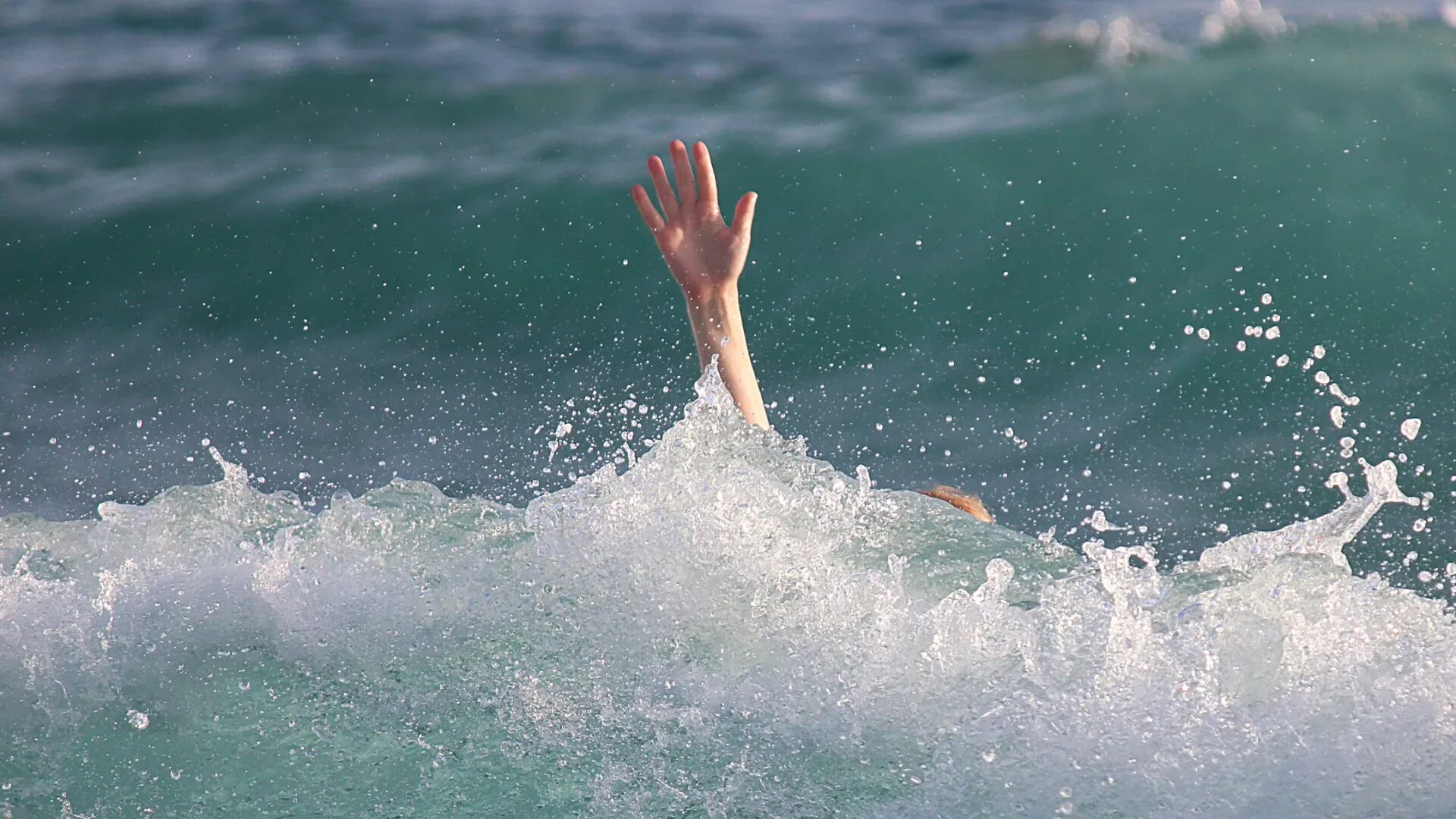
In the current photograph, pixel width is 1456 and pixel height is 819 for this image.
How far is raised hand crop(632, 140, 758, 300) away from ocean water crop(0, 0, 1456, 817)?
29cm

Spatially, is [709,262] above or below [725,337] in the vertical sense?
above

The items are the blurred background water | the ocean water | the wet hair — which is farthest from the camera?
the blurred background water

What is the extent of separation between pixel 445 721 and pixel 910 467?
10.3 ft

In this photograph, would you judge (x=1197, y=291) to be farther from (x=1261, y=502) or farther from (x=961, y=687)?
(x=961, y=687)

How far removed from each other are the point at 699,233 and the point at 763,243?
3.14 m

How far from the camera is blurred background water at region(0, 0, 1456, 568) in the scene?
5.43 metres

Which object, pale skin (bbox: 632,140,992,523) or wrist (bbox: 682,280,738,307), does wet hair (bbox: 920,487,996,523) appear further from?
wrist (bbox: 682,280,738,307)

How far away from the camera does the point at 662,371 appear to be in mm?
5652

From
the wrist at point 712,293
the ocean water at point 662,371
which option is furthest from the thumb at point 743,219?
the ocean water at point 662,371

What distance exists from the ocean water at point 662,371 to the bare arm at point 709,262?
16 cm

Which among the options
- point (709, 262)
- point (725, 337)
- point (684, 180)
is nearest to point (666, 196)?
point (684, 180)

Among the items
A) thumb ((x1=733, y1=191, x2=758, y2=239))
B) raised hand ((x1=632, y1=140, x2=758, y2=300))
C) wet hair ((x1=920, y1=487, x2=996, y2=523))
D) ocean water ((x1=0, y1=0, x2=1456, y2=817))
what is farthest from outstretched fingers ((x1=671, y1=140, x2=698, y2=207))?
wet hair ((x1=920, y1=487, x2=996, y2=523))

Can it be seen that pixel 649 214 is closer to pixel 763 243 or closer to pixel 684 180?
pixel 684 180

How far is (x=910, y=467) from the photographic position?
17.7ft
